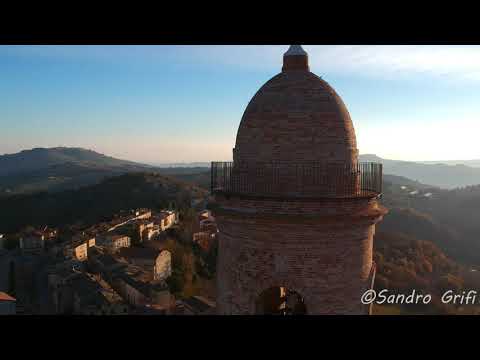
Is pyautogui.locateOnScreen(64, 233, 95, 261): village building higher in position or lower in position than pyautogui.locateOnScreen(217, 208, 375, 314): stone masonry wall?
lower

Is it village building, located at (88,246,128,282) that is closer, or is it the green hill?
village building, located at (88,246,128,282)

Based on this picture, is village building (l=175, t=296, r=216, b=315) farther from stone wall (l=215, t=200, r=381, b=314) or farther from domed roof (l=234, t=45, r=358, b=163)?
domed roof (l=234, t=45, r=358, b=163)

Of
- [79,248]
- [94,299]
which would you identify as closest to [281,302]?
[94,299]

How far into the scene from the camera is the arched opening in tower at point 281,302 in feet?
28.4

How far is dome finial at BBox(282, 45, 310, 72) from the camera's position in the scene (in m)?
7.57

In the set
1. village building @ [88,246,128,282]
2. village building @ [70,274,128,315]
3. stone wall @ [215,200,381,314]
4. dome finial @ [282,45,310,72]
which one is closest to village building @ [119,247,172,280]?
village building @ [88,246,128,282]

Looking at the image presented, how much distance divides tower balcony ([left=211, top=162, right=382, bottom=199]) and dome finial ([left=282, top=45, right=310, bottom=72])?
6.39 feet

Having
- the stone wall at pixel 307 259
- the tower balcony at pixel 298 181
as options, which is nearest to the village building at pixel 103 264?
the stone wall at pixel 307 259

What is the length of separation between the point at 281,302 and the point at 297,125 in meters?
4.04

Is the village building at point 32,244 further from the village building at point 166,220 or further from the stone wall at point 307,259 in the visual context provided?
the stone wall at point 307,259

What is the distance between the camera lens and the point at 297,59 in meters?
7.59

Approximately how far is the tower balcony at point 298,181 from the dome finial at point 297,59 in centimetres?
195
